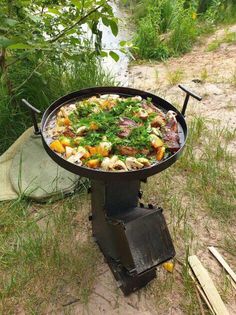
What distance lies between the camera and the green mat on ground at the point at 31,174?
2.92 metres

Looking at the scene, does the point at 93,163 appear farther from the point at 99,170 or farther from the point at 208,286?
the point at 208,286

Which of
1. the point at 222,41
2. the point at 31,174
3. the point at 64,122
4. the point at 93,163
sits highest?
the point at 64,122

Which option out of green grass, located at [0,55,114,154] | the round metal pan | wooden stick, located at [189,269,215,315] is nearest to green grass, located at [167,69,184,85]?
green grass, located at [0,55,114,154]

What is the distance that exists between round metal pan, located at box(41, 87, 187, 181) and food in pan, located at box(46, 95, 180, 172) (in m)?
0.04

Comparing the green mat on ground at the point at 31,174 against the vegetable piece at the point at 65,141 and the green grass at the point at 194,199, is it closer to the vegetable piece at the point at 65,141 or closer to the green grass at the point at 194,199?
the green grass at the point at 194,199

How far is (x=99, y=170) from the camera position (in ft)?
5.71

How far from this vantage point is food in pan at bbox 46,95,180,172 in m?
1.86

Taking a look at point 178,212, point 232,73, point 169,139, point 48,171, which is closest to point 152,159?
point 169,139

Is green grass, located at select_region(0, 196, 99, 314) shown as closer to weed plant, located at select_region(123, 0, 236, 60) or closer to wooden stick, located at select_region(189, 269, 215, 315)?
wooden stick, located at select_region(189, 269, 215, 315)

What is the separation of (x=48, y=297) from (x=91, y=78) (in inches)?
94.2

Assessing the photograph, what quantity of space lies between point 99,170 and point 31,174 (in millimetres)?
1515

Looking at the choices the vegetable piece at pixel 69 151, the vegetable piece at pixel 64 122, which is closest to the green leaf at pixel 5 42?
the vegetable piece at pixel 64 122

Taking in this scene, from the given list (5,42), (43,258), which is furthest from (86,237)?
(5,42)

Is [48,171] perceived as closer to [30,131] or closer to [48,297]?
[30,131]
